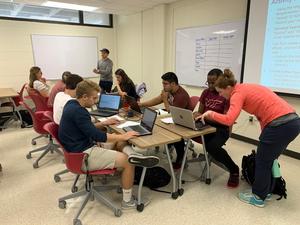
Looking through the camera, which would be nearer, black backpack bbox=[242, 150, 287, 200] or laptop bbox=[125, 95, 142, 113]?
black backpack bbox=[242, 150, 287, 200]

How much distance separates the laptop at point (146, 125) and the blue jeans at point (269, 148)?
1056 mm

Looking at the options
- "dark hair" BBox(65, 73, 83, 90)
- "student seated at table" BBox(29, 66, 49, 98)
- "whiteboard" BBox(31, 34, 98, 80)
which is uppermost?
"whiteboard" BBox(31, 34, 98, 80)

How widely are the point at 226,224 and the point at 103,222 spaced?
1.10m

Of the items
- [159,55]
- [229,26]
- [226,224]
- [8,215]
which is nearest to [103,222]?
[8,215]

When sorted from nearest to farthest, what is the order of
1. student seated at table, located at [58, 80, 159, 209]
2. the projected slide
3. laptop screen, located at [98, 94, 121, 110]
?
student seated at table, located at [58, 80, 159, 209] < the projected slide < laptop screen, located at [98, 94, 121, 110]

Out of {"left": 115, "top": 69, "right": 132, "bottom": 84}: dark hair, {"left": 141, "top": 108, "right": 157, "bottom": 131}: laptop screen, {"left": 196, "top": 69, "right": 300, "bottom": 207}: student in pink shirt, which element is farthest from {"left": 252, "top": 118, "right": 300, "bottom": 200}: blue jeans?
{"left": 115, "top": 69, "right": 132, "bottom": 84}: dark hair

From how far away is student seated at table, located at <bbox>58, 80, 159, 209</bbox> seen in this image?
1.96m

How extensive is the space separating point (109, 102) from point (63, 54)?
141 inches

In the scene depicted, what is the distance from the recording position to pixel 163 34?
5.27 m

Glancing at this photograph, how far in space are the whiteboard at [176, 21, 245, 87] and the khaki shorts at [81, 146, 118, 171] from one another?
9.35 feet

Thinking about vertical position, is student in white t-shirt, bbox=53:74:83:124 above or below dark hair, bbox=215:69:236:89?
below

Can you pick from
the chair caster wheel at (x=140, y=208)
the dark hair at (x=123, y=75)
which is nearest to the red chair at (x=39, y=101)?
the dark hair at (x=123, y=75)

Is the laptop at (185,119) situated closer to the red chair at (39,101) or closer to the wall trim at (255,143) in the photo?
the wall trim at (255,143)

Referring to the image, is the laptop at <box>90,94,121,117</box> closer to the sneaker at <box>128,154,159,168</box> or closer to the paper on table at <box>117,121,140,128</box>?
the paper on table at <box>117,121,140,128</box>
